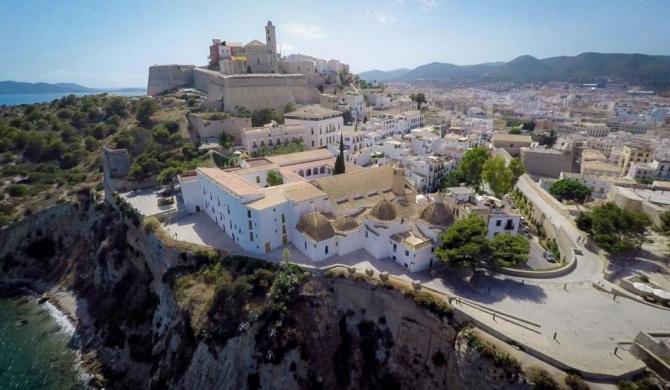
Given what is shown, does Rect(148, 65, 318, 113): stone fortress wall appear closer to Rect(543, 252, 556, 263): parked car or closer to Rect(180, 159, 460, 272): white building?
Rect(180, 159, 460, 272): white building

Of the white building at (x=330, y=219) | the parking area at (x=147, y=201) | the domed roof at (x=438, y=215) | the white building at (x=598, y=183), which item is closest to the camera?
the white building at (x=330, y=219)

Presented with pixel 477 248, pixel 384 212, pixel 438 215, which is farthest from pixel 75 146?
pixel 477 248

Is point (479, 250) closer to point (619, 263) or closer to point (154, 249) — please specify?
point (619, 263)

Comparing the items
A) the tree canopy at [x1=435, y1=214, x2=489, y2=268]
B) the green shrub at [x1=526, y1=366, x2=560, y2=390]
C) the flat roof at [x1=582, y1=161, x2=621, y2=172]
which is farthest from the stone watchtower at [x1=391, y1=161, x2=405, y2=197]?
the flat roof at [x1=582, y1=161, x2=621, y2=172]

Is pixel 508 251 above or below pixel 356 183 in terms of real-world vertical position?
below

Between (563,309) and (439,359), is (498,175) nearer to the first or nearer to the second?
(563,309)

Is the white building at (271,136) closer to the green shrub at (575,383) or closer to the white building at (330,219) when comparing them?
the white building at (330,219)

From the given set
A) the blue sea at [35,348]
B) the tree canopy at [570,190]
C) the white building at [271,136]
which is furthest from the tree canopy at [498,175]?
the blue sea at [35,348]
